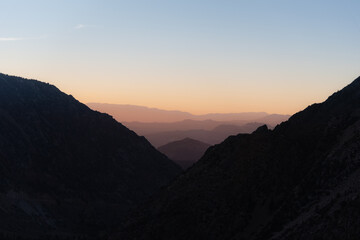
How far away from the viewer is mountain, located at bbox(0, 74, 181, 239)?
270ft

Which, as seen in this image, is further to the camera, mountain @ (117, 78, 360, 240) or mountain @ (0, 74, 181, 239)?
mountain @ (0, 74, 181, 239)

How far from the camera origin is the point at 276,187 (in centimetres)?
4050

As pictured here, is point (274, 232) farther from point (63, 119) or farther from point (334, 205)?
point (63, 119)

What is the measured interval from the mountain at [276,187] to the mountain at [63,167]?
32.9 meters

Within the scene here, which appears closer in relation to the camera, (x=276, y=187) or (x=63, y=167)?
(x=276, y=187)

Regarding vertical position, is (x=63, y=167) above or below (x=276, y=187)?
above

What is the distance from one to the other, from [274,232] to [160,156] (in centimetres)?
9618

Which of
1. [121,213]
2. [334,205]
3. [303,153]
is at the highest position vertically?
[303,153]

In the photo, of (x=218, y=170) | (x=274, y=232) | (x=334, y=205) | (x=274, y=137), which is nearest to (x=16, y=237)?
(x=218, y=170)

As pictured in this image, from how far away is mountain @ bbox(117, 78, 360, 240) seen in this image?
1203 inches

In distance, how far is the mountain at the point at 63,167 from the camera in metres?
82.2

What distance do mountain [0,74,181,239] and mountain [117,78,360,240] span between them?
3285 centimetres

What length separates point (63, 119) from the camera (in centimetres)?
11688

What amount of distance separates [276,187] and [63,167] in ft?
238
